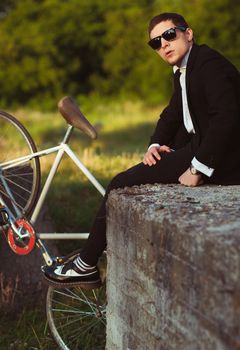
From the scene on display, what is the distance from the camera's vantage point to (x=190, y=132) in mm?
4727

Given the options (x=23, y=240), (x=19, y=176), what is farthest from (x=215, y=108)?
(x=19, y=176)

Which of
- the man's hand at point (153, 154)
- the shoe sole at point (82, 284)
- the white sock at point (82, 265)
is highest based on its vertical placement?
the man's hand at point (153, 154)

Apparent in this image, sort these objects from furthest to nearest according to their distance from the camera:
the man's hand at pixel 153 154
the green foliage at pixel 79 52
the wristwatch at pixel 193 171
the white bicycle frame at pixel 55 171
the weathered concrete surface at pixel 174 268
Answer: the green foliage at pixel 79 52, the white bicycle frame at pixel 55 171, the man's hand at pixel 153 154, the wristwatch at pixel 193 171, the weathered concrete surface at pixel 174 268

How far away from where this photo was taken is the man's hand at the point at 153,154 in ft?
14.9

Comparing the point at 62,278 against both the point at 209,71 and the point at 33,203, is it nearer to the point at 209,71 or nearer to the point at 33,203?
the point at 33,203

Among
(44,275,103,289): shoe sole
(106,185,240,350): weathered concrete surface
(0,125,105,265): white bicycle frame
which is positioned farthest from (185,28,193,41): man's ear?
(44,275,103,289): shoe sole

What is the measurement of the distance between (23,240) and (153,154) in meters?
1.12

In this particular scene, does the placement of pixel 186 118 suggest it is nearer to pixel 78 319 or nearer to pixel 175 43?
pixel 175 43

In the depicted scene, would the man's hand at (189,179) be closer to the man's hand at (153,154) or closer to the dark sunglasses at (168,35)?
the man's hand at (153,154)

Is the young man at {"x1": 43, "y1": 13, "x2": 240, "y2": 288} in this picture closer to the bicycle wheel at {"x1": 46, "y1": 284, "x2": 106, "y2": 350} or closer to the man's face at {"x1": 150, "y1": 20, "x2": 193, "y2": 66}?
the man's face at {"x1": 150, "y1": 20, "x2": 193, "y2": 66}

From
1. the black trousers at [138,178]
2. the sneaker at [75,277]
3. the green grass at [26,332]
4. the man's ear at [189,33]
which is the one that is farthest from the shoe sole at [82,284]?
the man's ear at [189,33]

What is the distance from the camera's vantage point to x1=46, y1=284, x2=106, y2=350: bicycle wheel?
5254 mm

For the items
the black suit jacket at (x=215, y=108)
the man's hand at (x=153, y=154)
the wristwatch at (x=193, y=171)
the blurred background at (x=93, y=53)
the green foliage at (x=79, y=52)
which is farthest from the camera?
the green foliage at (x=79, y=52)

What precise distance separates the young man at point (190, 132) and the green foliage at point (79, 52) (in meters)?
33.4
